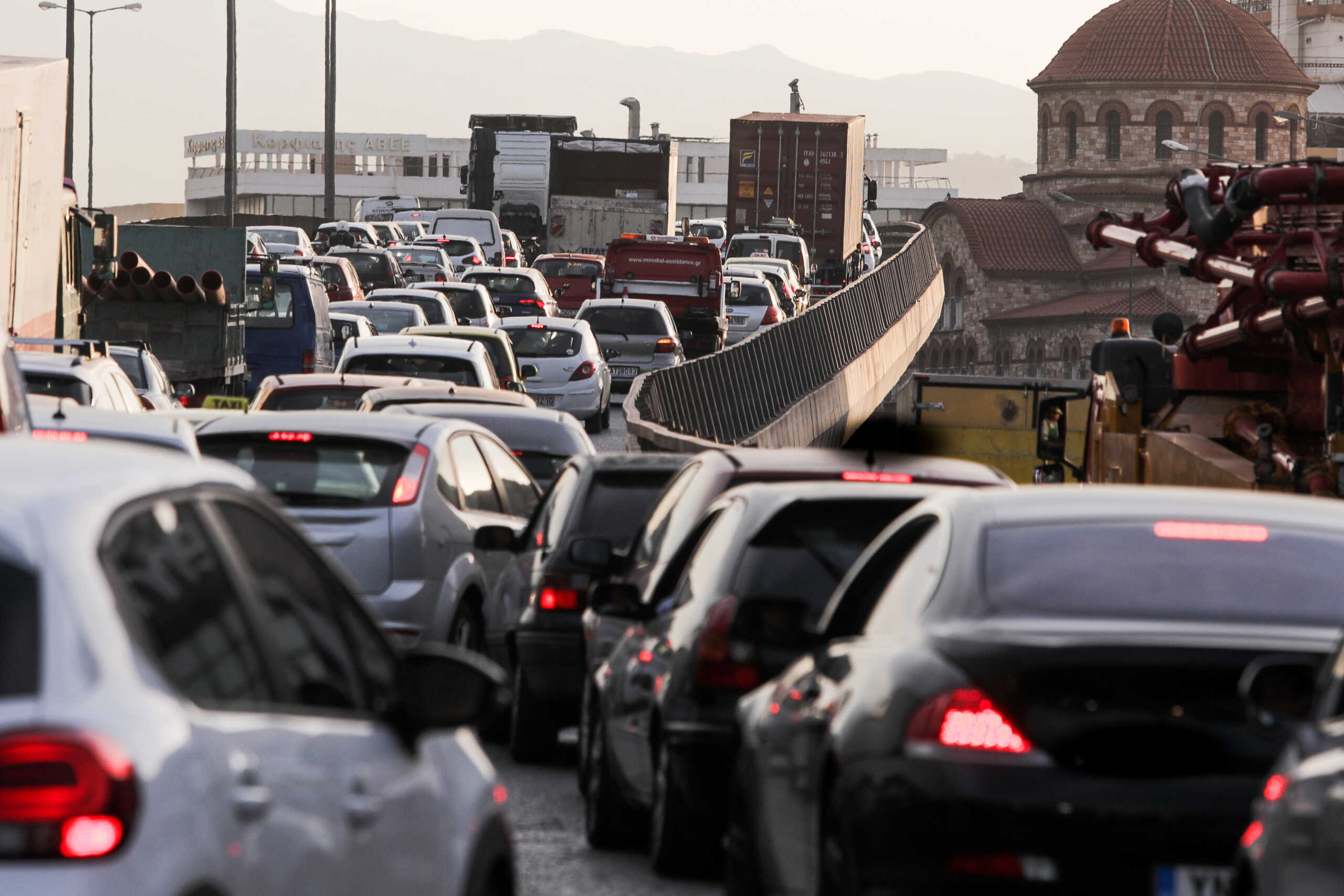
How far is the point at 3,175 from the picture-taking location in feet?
62.1

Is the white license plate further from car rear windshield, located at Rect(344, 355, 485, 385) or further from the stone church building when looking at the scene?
the stone church building

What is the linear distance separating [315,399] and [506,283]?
80.5 ft

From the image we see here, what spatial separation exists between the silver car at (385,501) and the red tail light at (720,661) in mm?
3685

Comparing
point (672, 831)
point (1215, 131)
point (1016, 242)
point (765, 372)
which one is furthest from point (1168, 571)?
point (1215, 131)

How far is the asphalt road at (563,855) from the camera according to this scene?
8102mm

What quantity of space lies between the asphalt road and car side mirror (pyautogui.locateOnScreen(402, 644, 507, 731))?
3.28 metres

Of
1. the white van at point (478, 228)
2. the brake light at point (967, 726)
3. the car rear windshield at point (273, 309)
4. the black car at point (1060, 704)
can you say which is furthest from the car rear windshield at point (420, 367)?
the white van at point (478, 228)

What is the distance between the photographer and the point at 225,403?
73.9 feet

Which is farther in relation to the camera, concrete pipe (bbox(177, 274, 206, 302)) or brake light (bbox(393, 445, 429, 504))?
concrete pipe (bbox(177, 274, 206, 302))

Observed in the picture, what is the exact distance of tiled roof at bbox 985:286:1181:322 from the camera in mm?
114938

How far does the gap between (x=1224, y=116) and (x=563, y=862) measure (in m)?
121

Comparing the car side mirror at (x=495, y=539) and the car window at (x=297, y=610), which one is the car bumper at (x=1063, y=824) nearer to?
the car window at (x=297, y=610)

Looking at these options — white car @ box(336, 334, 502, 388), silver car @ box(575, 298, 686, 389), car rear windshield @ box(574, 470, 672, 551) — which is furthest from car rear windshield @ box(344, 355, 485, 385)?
silver car @ box(575, 298, 686, 389)

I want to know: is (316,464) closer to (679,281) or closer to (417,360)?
(417,360)
